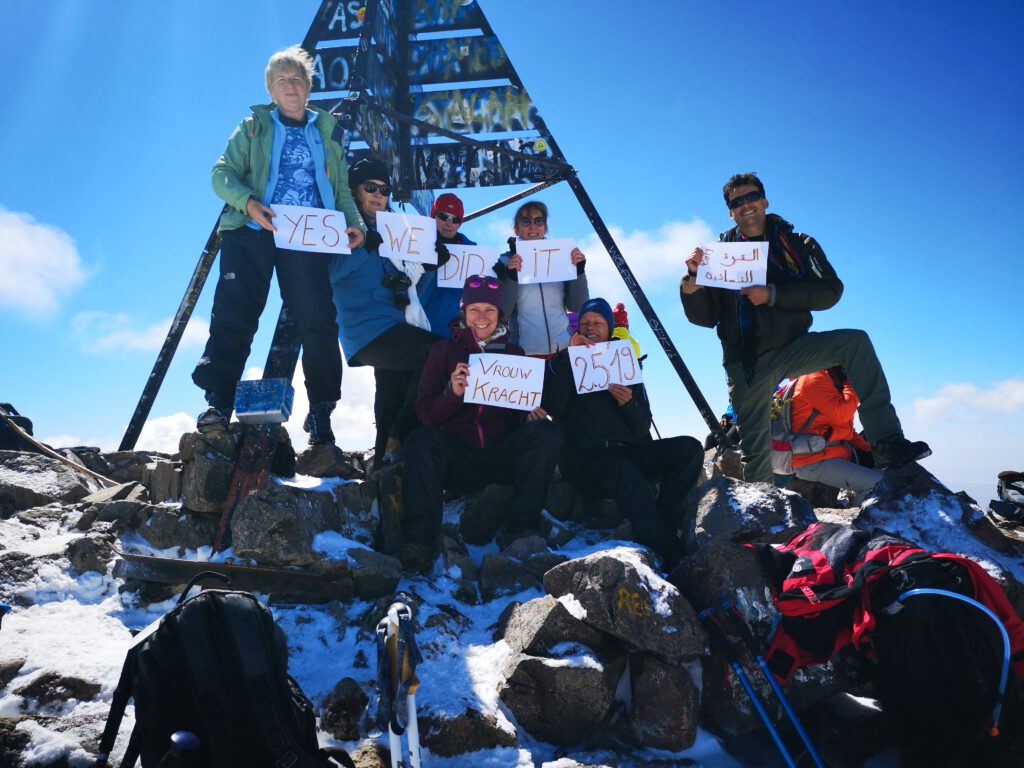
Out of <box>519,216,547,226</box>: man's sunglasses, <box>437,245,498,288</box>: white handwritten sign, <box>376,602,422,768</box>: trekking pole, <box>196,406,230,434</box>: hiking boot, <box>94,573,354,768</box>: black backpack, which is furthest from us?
<box>519,216,547,226</box>: man's sunglasses

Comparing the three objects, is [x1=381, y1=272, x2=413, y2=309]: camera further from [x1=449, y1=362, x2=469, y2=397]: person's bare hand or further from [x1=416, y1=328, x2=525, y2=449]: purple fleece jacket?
[x1=449, y1=362, x2=469, y2=397]: person's bare hand

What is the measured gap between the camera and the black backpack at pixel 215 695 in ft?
7.45

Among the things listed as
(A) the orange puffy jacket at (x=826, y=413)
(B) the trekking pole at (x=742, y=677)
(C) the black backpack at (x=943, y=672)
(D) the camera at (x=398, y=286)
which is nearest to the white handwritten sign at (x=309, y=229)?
(D) the camera at (x=398, y=286)

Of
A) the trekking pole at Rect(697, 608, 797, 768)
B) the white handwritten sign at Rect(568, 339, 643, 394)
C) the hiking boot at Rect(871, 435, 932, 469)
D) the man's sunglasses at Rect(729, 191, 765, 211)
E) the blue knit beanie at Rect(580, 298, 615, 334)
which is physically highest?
the man's sunglasses at Rect(729, 191, 765, 211)

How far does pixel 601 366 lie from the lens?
4922 millimetres

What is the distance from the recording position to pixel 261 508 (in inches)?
149

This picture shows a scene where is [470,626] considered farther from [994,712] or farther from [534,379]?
[994,712]

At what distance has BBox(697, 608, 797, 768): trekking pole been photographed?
298cm

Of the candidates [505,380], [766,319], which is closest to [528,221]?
[505,380]

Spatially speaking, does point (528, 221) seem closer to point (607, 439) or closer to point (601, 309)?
point (601, 309)

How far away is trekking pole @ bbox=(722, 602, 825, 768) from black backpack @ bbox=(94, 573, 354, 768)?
6.86 ft

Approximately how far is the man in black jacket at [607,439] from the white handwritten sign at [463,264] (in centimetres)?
99

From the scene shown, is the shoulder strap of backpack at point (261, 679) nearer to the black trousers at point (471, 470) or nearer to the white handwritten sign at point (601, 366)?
the black trousers at point (471, 470)

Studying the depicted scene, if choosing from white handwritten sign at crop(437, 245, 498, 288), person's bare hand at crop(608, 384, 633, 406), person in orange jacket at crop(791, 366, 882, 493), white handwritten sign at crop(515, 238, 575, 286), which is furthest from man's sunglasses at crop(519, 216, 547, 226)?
person in orange jacket at crop(791, 366, 882, 493)
